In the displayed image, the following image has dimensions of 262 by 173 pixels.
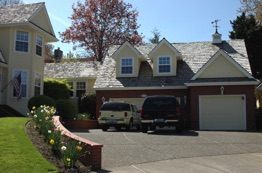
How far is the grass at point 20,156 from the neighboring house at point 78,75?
2055 cm

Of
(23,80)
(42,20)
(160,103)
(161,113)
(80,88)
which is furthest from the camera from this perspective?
(80,88)

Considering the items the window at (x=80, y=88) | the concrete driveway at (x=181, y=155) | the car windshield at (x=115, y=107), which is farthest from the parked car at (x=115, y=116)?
the window at (x=80, y=88)

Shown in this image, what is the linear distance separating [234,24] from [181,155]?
3289cm

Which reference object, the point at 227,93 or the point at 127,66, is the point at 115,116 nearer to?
the point at 227,93

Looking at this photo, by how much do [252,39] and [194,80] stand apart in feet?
58.2

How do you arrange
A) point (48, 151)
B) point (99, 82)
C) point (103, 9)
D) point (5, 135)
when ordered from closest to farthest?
point (48, 151) → point (5, 135) → point (99, 82) → point (103, 9)

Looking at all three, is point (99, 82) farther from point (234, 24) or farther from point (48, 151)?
point (234, 24)

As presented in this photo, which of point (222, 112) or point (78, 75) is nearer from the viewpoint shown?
point (222, 112)

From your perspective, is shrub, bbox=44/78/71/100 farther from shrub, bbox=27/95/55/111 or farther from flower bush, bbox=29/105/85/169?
flower bush, bbox=29/105/85/169

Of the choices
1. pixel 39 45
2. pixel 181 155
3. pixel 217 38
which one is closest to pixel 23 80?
pixel 39 45

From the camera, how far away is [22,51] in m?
25.1

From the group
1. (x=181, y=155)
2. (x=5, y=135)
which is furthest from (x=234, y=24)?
(x=5, y=135)

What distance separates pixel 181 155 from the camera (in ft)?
37.2

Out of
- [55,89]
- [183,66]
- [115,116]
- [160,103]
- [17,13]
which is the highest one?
[17,13]
